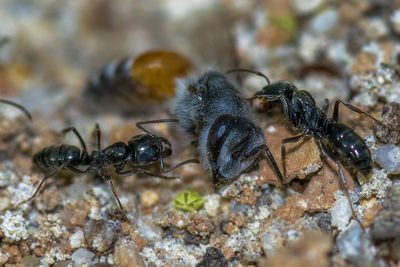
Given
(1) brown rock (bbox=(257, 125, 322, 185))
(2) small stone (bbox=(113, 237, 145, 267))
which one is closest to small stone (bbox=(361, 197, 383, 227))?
(1) brown rock (bbox=(257, 125, 322, 185))

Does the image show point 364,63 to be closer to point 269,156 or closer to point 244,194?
point 269,156

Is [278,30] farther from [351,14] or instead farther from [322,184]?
[322,184]

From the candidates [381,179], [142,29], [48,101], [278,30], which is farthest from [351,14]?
[48,101]

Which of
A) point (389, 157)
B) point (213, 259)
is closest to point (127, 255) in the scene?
point (213, 259)

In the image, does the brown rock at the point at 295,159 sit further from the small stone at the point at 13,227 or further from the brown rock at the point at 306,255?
the small stone at the point at 13,227

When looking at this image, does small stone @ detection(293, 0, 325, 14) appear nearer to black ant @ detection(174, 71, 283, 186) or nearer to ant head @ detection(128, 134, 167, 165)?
black ant @ detection(174, 71, 283, 186)

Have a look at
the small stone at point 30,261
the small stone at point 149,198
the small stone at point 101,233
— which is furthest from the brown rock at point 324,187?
the small stone at point 30,261
